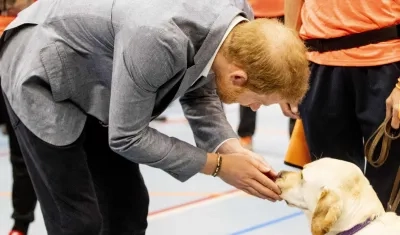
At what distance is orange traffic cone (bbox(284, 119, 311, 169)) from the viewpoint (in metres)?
2.46

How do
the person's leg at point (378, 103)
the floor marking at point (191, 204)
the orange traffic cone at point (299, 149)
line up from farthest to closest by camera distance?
the floor marking at point (191, 204), the orange traffic cone at point (299, 149), the person's leg at point (378, 103)

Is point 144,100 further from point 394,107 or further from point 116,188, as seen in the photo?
point 394,107

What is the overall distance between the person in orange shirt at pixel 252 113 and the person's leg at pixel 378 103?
2.30m

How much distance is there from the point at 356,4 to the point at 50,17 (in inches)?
35.5

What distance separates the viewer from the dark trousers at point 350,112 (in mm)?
2098

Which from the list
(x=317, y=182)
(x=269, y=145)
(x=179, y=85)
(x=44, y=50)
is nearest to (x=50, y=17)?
(x=44, y=50)

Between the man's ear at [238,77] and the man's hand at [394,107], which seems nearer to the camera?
the man's ear at [238,77]

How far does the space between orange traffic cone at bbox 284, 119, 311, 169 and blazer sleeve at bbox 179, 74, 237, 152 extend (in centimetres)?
45

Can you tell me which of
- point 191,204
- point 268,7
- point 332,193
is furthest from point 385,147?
point 268,7

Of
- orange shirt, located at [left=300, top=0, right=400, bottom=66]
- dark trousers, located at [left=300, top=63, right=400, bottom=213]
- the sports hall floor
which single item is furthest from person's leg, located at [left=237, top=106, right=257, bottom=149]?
orange shirt, located at [left=300, top=0, right=400, bottom=66]

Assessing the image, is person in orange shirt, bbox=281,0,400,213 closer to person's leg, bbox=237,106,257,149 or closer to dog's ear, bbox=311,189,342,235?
dog's ear, bbox=311,189,342,235

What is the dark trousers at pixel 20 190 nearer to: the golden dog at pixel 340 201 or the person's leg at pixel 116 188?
the person's leg at pixel 116 188

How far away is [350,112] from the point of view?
2180 mm

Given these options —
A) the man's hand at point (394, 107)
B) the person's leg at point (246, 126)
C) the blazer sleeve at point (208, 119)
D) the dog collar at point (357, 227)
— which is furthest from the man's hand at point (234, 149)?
the person's leg at point (246, 126)
